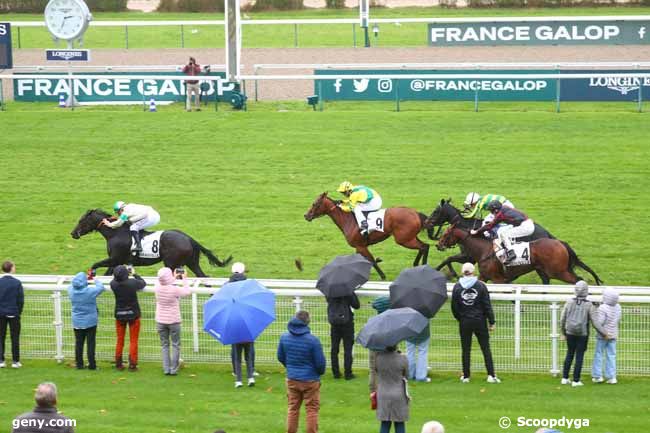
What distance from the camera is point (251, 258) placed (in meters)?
18.7

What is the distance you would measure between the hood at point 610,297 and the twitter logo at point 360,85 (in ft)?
61.0

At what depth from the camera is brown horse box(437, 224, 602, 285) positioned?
51.5 ft

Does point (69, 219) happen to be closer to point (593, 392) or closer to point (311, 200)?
point (311, 200)

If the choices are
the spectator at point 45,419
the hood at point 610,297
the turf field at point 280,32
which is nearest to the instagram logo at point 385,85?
the turf field at point 280,32

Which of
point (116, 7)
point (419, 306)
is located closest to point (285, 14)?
point (116, 7)

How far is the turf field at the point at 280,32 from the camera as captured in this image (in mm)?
39375

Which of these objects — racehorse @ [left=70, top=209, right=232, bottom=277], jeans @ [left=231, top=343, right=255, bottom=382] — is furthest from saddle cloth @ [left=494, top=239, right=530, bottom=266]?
jeans @ [left=231, top=343, right=255, bottom=382]

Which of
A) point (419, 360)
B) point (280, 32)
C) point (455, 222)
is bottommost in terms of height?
point (419, 360)

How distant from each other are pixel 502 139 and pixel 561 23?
12154 millimetres

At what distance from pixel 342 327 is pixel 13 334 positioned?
384 cm

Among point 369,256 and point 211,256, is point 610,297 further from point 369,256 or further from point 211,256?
point 211,256

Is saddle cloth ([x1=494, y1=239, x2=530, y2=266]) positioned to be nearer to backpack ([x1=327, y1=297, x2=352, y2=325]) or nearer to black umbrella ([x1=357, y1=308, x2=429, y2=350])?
backpack ([x1=327, y1=297, x2=352, y2=325])

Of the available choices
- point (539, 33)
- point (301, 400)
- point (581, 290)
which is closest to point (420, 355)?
point (581, 290)

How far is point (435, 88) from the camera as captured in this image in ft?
98.9
